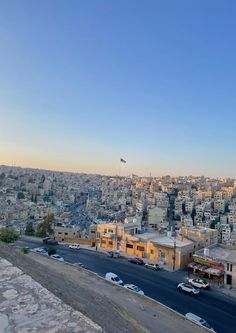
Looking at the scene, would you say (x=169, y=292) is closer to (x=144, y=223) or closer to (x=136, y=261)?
(x=136, y=261)

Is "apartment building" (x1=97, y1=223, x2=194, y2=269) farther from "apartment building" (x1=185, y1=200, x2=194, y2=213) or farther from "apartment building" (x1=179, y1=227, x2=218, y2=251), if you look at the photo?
"apartment building" (x1=185, y1=200, x2=194, y2=213)

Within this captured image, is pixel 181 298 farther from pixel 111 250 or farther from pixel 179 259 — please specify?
pixel 111 250

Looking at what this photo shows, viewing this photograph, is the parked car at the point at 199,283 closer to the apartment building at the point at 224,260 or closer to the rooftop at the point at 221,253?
the apartment building at the point at 224,260

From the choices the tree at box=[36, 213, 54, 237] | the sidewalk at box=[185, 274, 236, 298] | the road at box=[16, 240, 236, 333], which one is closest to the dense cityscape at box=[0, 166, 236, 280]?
the sidewalk at box=[185, 274, 236, 298]

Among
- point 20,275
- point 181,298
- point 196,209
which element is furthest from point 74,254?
point 196,209

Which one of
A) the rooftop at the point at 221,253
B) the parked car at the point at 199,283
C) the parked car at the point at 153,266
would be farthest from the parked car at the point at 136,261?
the parked car at the point at 199,283

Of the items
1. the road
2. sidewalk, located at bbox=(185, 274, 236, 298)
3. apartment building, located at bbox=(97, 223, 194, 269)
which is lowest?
sidewalk, located at bbox=(185, 274, 236, 298)
